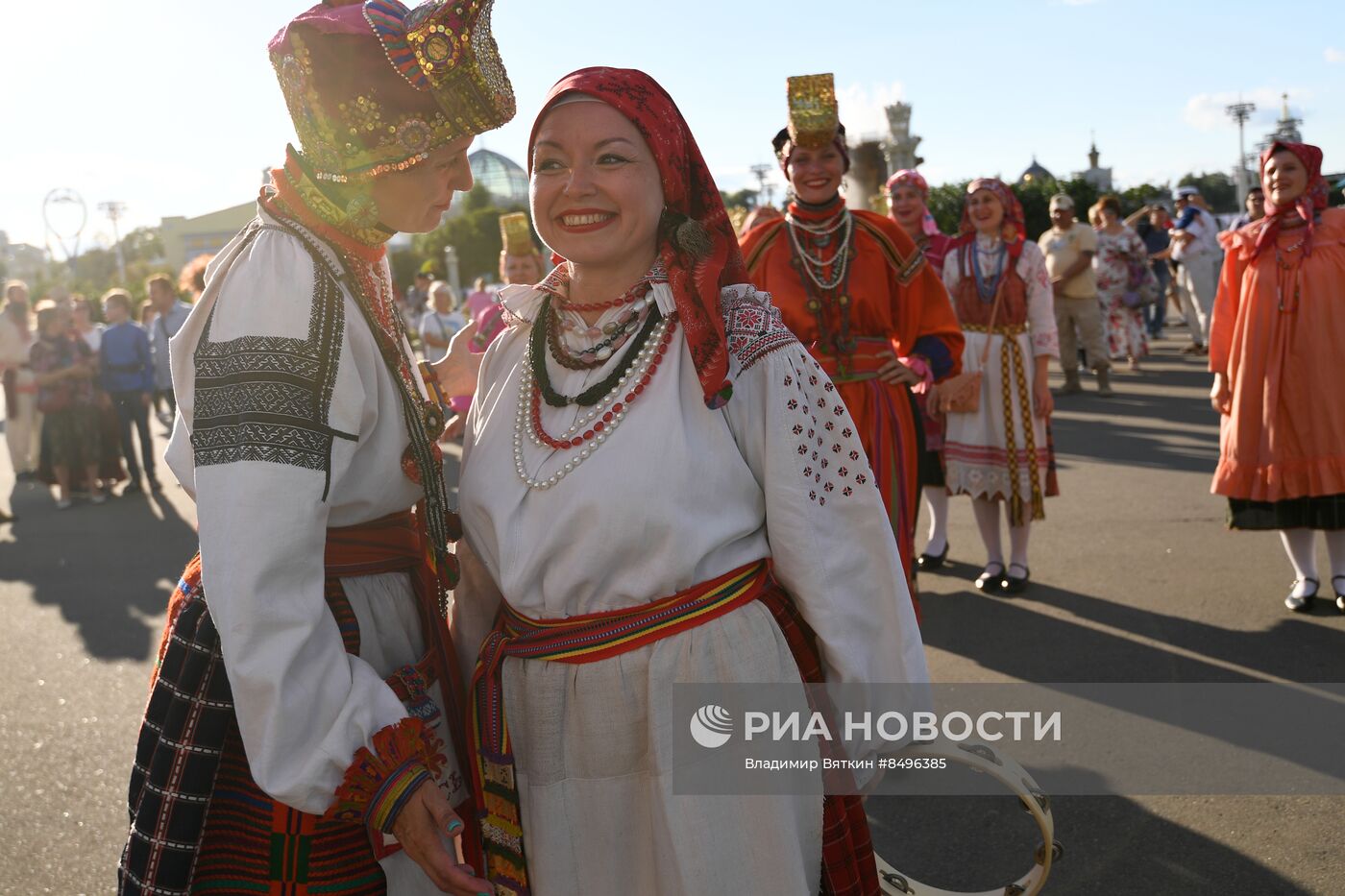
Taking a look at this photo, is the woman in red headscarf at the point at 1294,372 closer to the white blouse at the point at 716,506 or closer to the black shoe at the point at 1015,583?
the black shoe at the point at 1015,583

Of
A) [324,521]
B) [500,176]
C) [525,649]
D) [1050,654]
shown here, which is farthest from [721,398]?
[500,176]

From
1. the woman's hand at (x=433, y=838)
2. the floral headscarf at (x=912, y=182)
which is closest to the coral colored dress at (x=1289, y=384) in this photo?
the floral headscarf at (x=912, y=182)

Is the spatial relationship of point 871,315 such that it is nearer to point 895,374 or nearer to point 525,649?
point 895,374

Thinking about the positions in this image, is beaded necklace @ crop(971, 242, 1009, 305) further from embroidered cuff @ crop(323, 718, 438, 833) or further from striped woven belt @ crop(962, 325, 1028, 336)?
embroidered cuff @ crop(323, 718, 438, 833)

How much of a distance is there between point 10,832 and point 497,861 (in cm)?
282

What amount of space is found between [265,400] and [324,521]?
0.69 ft

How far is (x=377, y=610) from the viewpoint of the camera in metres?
2.08

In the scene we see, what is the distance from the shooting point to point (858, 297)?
4.34 metres

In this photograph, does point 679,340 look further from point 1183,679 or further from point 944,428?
point 944,428

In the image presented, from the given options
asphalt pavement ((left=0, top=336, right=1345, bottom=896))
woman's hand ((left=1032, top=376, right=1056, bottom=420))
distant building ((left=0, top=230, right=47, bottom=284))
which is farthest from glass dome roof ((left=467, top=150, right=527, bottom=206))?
woman's hand ((left=1032, top=376, right=1056, bottom=420))

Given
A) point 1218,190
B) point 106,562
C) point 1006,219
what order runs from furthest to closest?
point 1218,190, point 106,562, point 1006,219

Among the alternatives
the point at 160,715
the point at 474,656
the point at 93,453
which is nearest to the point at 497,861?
the point at 474,656

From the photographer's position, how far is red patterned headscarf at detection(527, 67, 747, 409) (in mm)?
2090

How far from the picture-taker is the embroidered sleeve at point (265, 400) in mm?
1767
